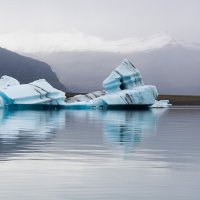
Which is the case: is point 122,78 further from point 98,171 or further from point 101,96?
point 98,171

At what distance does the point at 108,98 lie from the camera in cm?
4378

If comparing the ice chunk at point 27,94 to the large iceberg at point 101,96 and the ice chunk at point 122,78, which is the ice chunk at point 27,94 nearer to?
the large iceberg at point 101,96

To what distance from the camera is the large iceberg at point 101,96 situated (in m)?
40.2

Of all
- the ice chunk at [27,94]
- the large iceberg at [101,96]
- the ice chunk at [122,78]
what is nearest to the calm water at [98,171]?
the ice chunk at [27,94]

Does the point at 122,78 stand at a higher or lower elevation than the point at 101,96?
higher

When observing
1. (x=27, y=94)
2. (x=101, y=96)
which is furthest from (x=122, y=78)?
(x=27, y=94)

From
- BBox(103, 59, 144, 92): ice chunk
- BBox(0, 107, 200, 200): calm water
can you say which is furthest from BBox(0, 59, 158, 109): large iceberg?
BBox(0, 107, 200, 200): calm water

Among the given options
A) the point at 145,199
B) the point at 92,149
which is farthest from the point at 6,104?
the point at 145,199

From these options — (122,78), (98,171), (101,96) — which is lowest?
(98,171)

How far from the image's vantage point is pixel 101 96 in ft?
148

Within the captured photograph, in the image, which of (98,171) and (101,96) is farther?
(101,96)

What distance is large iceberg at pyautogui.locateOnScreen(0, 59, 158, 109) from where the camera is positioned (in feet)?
132

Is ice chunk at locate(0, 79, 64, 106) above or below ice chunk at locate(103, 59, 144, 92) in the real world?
below

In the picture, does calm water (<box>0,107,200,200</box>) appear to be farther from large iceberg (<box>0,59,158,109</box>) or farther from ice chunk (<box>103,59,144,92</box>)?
ice chunk (<box>103,59,144,92</box>)
